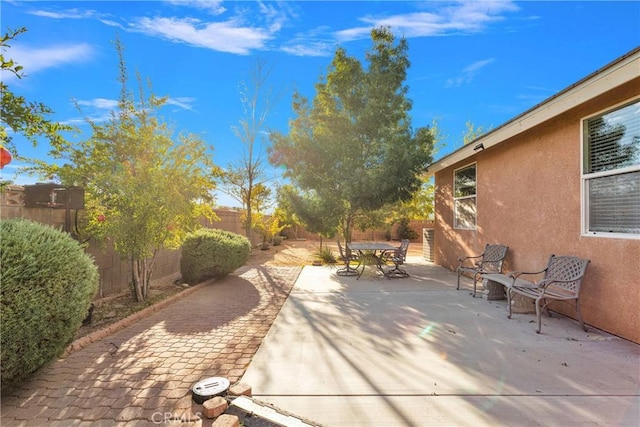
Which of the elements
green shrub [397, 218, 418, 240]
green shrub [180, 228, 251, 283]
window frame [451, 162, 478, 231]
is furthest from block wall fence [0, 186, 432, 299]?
green shrub [397, 218, 418, 240]

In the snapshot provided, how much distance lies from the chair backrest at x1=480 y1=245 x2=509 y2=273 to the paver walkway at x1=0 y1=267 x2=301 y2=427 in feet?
15.3

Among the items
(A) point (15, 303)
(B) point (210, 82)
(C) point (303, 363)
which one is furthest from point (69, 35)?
(C) point (303, 363)

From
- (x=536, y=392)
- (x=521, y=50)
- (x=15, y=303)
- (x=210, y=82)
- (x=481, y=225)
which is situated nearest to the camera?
(x=15, y=303)

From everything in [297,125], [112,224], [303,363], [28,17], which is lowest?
[303,363]

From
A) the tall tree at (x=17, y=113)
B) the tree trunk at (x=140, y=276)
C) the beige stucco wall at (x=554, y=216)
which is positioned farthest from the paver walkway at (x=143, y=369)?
the beige stucco wall at (x=554, y=216)

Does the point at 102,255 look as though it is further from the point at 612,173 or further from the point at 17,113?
the point at 612,173

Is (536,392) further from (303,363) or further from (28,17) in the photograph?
(28,17)

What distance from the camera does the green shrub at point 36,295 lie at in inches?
87.1

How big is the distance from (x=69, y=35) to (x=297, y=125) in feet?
22.2

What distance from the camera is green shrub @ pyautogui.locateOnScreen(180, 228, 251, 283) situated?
6.73 metres

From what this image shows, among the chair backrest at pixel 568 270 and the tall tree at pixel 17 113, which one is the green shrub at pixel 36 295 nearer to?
the tall tree at pixel 17 113

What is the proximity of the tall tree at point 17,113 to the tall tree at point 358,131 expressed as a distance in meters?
6.82

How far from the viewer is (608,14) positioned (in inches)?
183

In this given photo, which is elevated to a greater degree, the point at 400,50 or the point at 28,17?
the point at 400,50
